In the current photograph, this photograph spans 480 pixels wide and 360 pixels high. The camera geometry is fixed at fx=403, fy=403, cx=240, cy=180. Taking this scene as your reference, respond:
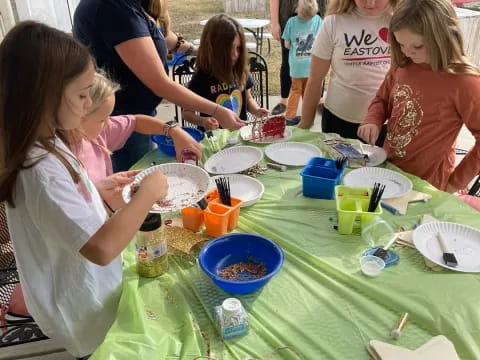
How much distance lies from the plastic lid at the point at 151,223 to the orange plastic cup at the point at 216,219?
232 millimetres

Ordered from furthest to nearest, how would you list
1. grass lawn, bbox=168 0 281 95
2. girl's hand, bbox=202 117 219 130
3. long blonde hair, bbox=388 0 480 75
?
grass lawn, bbox=168 0 281 95
girl's hand, bbox=202 117 219 130
long blonde hair, bbox=388 0 480 75

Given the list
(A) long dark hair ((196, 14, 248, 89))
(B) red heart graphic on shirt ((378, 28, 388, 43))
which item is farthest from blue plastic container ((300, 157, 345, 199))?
(A) long dark hair ((196, 14, 248, 89))

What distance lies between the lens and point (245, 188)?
1.62 metres

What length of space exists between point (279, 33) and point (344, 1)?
2.77 meters

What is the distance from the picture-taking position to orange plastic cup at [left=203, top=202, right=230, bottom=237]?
130 cm

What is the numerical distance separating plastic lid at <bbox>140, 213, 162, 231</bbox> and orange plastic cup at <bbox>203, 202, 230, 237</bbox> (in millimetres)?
232

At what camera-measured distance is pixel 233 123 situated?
2.02 metres

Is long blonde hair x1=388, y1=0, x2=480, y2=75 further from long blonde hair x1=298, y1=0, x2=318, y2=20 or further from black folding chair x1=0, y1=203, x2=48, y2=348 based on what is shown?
long blonde hair x1=298, y1=0, x2=318, y2=20

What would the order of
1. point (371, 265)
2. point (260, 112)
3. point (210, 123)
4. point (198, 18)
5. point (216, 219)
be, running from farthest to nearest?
point (198, 18), point (260, 112), point (210, 123), point (216, 219), point (371, 265)

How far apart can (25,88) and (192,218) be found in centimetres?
63

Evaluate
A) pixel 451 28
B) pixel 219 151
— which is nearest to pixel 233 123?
pixel 219 151

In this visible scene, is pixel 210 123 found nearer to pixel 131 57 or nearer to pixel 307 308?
pixel 131 57

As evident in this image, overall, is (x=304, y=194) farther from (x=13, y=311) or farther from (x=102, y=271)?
(x=13, y=311)

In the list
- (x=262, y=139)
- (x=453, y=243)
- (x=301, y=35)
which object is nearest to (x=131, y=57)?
(x=262, y=139)
